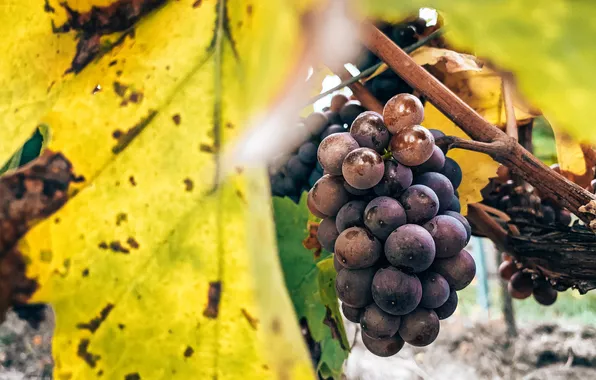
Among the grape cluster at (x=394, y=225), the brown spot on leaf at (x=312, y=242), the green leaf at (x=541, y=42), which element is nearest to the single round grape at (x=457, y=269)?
the grape cluster at (x=394, y=225)

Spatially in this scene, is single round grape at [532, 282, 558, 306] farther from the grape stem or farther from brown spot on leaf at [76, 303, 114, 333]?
brown spot on leaf at [76, 303, 114, 333]

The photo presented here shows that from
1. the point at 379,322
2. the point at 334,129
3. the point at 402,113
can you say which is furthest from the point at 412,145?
the point at 334,129

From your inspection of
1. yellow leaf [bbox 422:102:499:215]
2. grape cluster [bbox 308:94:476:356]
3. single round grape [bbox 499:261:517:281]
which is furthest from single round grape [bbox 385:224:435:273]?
single round grape [bbox 499:261:517:281]

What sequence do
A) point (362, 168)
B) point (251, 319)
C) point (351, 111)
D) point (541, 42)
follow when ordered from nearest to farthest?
point (541, 42) < point (251, 319) < point (362, 168) < point (351, 111)

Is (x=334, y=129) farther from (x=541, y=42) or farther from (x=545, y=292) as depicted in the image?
(x=541, y=42)

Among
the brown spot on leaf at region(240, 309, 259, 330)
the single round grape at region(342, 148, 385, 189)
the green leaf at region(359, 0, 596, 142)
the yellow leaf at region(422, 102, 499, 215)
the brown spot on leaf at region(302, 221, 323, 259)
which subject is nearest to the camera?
the green leaf at region(359, 0, 596, 142)

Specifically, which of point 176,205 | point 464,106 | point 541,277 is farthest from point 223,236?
point 541,277
